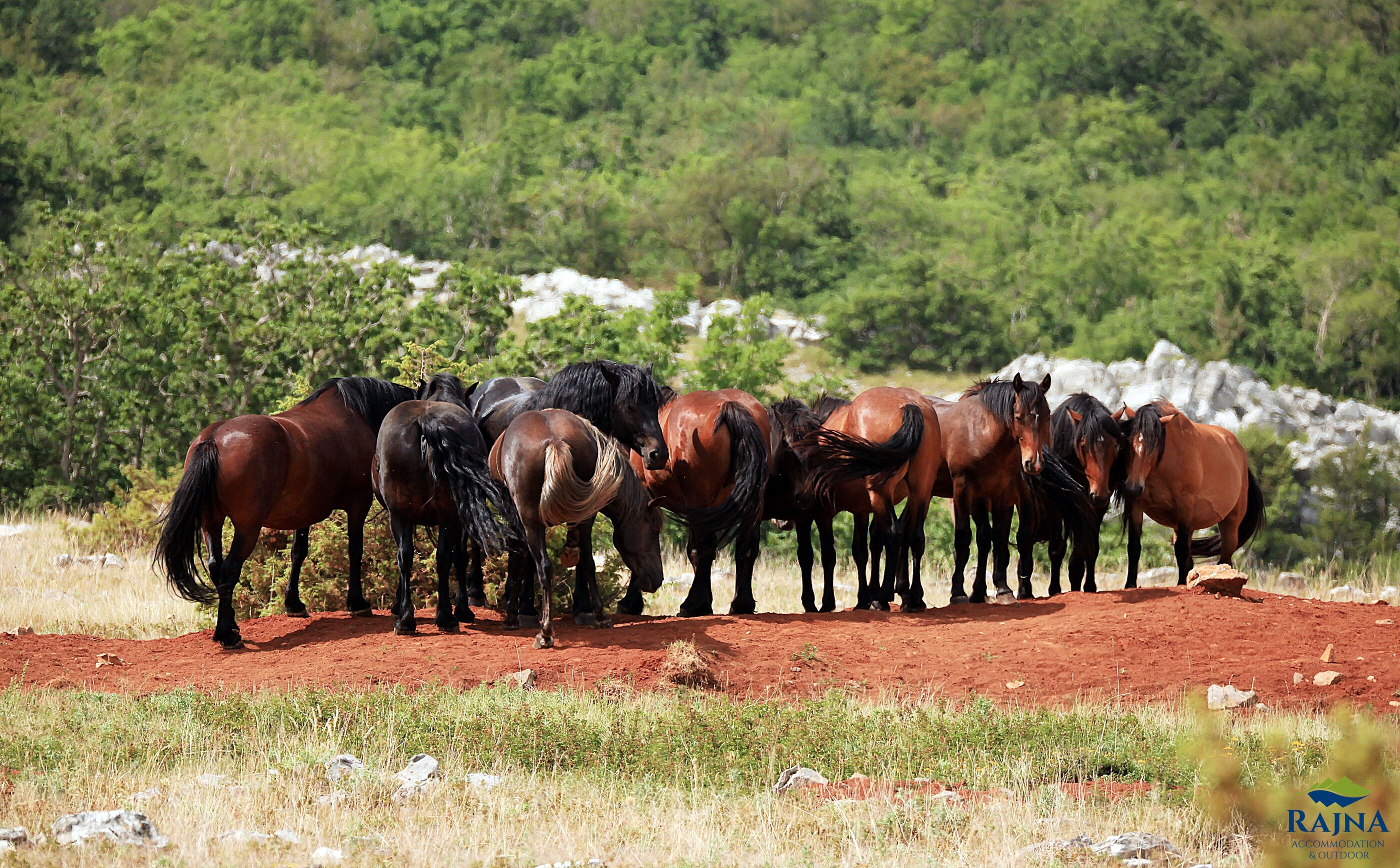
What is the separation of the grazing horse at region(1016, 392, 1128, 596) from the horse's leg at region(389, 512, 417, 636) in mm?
5300

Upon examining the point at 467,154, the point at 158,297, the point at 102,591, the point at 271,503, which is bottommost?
the point at 102,591

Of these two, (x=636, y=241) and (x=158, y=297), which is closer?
(x=158, y=297)

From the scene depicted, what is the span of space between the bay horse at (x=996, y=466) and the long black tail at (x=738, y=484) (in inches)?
68.0

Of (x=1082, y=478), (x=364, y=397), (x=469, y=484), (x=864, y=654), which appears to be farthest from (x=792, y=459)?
(x=364, y=397)

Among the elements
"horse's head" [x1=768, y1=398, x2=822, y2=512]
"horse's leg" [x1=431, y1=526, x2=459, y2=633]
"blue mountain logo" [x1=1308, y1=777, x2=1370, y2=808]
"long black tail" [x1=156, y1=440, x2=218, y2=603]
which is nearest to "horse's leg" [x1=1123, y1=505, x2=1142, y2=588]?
"horse's head" [x1=768, y1=398, x2=822, y2=512]

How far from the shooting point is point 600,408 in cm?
1123

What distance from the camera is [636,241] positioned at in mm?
64688

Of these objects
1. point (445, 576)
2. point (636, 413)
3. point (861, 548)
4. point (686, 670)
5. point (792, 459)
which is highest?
point (636, 413)

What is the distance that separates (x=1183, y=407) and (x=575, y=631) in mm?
32105

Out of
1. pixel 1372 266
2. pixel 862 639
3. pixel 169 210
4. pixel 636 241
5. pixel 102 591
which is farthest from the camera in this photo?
pixel 636 241

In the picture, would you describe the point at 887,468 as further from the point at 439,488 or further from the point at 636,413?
the point at 439,488

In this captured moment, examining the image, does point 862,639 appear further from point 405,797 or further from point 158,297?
point 158,297

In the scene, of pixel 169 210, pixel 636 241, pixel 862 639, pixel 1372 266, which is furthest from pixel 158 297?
pixel 1372 266

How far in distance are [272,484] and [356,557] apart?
1.28 meters
